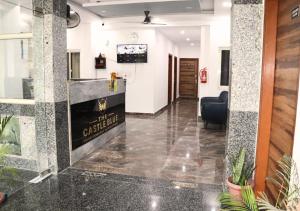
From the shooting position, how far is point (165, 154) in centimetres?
429

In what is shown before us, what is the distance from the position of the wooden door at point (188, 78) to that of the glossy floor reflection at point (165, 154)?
6210 mm

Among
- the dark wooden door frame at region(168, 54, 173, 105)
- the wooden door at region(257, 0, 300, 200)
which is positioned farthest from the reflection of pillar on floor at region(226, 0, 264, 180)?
the dark wooden door frame at region(168, 54, 173, 105)

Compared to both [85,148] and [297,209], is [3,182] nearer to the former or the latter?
[85,148]

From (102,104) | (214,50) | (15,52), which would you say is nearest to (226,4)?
(214,50)

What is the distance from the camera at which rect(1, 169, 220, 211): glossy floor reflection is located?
2535mm

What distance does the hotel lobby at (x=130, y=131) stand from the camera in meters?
2.33

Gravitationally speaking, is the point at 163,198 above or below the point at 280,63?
below

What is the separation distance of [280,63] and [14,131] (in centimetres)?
323

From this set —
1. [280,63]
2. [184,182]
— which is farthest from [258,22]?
[184,182]

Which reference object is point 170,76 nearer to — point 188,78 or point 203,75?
point 188,78

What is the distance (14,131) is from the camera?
339 centimetres

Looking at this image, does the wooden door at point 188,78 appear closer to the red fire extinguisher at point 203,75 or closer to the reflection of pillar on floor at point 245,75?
the red fire extinguisher at point 203,75

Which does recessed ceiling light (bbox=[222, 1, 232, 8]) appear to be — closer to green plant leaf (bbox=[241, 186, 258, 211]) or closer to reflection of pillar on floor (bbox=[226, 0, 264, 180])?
reflection of pillar on floor (bbox=[226, 0, 264, 180])

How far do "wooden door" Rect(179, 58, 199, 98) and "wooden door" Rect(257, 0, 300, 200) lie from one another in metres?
10.1
